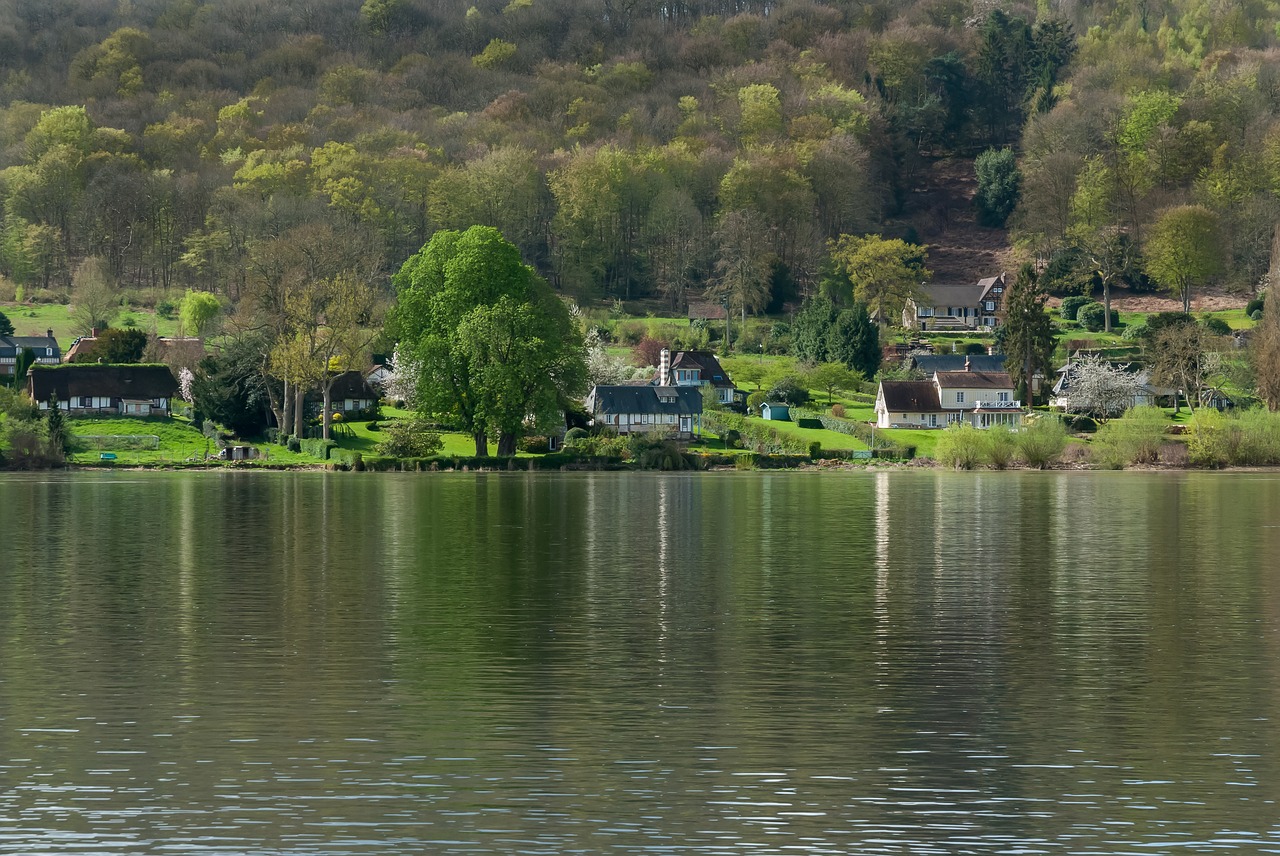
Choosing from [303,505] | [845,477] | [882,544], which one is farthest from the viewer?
[845,477]

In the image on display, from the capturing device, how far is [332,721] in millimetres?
22188

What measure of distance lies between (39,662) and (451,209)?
A: 129 m

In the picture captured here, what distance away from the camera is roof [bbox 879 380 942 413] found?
11200 centimetres

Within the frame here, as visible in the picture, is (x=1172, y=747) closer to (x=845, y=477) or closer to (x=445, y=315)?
(x=845, y=477)

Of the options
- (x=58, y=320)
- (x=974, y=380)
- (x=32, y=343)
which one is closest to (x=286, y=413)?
(x=32, y=343)

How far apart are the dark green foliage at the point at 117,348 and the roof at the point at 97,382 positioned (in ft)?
21.6

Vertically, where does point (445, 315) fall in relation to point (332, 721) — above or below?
above

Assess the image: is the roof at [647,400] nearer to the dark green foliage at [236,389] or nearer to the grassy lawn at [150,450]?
the dark green foliage at [236,389]

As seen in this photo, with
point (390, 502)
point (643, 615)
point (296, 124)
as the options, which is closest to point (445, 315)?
point (390, 502)

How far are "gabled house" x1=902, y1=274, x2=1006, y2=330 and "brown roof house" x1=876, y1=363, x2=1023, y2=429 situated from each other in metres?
35.3

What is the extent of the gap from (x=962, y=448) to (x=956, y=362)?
2968cm

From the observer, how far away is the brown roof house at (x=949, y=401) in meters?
112

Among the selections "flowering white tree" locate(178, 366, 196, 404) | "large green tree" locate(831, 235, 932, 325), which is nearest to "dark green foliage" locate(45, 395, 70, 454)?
"flowering white tree" locate(178, 366, 196, 404)

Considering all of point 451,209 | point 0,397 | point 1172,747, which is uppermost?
point 451,209
